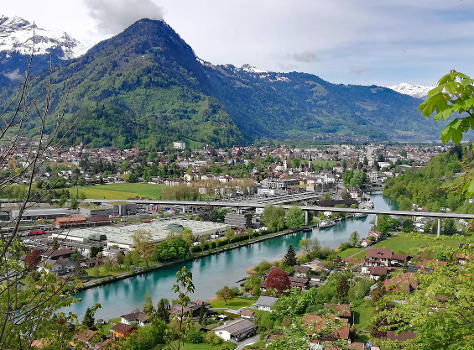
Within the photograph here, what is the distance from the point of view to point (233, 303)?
23.2 feet

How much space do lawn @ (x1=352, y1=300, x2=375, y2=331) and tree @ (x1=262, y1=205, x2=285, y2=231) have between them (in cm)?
695

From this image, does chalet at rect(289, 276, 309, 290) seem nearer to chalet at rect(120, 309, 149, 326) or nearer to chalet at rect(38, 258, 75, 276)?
chalet at rect(120, 309, 149, 326)

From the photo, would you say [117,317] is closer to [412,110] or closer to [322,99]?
[322,99]

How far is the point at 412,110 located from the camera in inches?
4063

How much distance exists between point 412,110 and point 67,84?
112 meters

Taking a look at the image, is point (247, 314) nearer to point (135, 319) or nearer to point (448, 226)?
point (135, 319)

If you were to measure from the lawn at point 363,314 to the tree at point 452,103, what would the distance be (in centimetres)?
534

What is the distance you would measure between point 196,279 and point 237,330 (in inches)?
115

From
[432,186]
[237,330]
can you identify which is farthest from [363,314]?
[432,186]

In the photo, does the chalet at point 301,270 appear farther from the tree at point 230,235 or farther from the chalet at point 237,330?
the tree at point 230,235

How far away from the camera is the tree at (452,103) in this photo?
79cm

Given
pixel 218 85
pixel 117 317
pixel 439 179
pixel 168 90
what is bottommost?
pixel 117 317

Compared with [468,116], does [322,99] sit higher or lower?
higher

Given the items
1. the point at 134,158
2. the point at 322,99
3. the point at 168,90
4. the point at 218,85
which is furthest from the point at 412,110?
the point at 134,158
